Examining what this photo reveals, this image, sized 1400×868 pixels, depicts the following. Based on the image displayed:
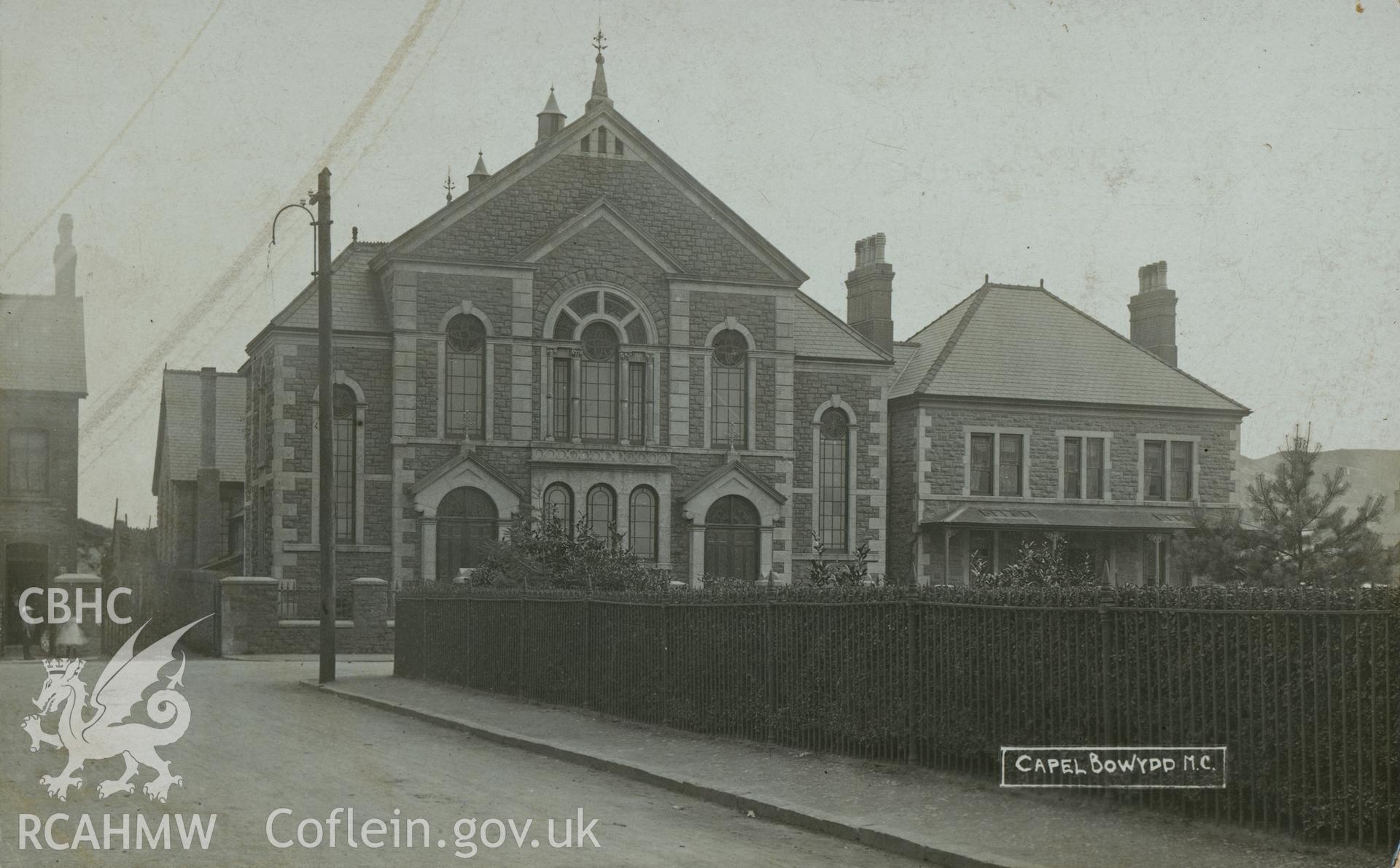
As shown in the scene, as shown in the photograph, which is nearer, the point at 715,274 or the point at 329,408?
the point at 329,408

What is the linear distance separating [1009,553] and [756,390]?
8.71m

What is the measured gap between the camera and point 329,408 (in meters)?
24.8

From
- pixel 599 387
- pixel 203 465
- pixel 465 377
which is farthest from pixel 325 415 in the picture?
pixel 203 465

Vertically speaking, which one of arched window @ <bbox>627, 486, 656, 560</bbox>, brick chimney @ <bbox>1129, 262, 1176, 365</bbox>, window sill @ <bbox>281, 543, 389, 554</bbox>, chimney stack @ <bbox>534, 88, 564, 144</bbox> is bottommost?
window sill @ <bbox>281, 543, 389, 554</bbox>

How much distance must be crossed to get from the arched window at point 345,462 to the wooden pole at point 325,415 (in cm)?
1151

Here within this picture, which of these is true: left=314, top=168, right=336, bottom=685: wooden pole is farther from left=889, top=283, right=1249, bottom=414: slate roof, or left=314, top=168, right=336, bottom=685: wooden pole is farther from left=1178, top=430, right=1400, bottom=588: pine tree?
left=889, top=283, right=1249, bottom=414: slate roof

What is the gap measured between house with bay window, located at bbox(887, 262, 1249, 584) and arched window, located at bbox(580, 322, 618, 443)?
8857 mm

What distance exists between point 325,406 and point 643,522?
559 inches

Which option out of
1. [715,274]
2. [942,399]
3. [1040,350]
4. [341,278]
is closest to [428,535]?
[341,278]

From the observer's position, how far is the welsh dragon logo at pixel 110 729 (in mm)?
11750

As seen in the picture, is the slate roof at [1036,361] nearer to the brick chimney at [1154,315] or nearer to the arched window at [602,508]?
the brick chimney at [1154,315]

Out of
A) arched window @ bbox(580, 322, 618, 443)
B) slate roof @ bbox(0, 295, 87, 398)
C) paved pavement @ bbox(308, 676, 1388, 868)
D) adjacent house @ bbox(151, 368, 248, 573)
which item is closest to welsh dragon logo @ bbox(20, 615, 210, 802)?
paved pavement @ bbox(308, 676, 1388, 868)

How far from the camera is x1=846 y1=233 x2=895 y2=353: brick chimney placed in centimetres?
4488

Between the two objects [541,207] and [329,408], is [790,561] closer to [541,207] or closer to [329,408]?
[541,207]
